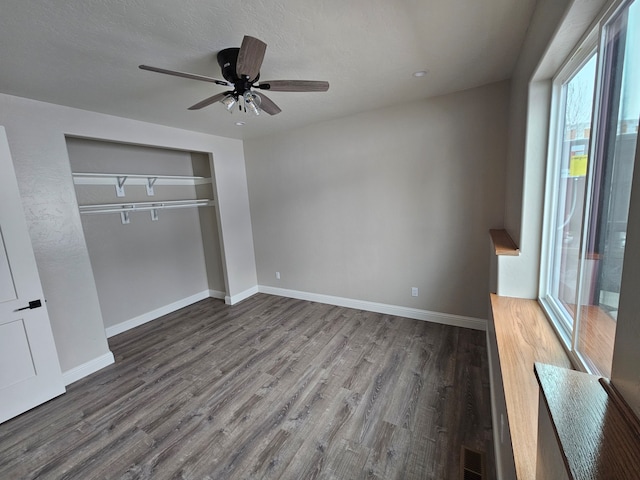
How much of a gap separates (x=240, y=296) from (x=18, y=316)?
2.53m

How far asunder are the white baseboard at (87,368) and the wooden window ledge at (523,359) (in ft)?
11.7

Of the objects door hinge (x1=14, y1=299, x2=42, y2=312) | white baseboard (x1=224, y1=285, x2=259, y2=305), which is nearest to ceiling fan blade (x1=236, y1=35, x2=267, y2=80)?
door hinge (x1=14, y1=299, x2=42, y2=312)

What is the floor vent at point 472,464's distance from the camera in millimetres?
1584

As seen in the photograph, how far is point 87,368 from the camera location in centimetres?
279

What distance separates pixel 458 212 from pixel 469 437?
6.82ft

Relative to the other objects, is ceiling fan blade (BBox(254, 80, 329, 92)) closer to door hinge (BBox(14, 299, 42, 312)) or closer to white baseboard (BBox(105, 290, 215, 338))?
door hinge (BBox(14, 299, 42, 312))

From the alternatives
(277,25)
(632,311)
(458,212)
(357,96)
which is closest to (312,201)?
(357,96)

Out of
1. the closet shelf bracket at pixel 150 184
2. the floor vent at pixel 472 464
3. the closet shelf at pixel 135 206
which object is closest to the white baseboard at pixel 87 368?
the closet shelf at pixel 135 206

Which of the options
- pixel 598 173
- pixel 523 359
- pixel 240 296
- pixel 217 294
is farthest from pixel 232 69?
pixel 217 294

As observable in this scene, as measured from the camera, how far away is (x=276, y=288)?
4641 millimetres

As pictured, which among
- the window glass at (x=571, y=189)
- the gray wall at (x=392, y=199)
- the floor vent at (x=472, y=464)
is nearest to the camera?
the window glass at (x=571, y=189)

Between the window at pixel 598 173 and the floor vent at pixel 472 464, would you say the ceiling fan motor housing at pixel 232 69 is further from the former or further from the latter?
the floor vent at pixel 472 464

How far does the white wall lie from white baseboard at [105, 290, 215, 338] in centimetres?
70

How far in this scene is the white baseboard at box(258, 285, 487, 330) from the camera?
318cm
